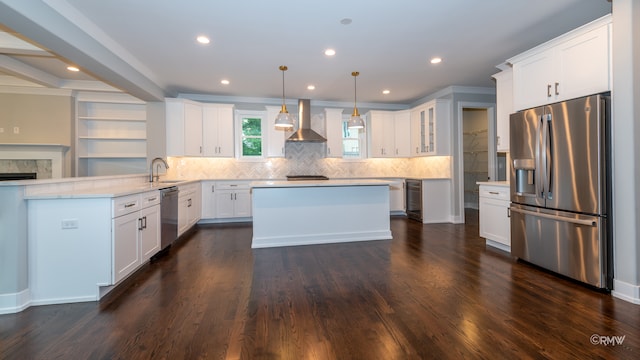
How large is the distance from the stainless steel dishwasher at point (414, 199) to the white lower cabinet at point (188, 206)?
446 cm

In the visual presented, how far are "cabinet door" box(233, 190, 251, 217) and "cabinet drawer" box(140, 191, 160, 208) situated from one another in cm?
235

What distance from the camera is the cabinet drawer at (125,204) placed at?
2.55m

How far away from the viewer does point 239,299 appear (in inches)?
94.6

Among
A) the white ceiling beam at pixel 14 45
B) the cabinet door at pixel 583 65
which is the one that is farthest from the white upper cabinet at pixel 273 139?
the cabinet door at pixel 583 65

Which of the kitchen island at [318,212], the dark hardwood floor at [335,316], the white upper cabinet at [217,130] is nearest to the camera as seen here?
the dark hardwood floor at [335,316]

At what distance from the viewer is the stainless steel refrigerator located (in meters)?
2.47

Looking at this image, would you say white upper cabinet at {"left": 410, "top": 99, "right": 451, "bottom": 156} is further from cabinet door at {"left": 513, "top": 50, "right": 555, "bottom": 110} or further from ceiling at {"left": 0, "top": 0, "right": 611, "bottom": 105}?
cabinet door at {"left": 513, "top": 50, "right": 555, "bottom": 110}

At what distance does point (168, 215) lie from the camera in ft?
12.8

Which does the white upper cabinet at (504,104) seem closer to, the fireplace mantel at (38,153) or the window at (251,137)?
the window at (251,137)

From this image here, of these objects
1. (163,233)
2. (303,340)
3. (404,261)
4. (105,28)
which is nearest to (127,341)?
(303,340)

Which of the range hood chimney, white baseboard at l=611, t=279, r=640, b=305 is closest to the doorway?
the range hood chimney

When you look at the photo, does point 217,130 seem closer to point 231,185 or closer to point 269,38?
point 231,185

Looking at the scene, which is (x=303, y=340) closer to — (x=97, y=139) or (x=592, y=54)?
(x=592, y=54)

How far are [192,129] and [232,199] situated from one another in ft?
5.30
